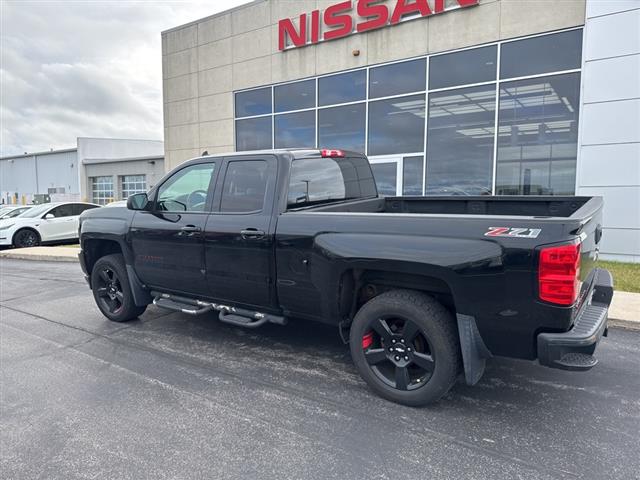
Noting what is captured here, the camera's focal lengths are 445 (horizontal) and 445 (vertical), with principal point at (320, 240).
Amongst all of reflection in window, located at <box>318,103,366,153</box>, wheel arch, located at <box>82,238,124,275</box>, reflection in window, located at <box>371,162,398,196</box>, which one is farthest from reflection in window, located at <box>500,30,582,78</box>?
wheel arch, located at <box>82,238,124,275</box>

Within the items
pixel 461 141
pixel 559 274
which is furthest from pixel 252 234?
pixel 461 141

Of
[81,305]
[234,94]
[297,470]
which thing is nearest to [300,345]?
[297,470]

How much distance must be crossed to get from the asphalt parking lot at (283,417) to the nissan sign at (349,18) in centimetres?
986

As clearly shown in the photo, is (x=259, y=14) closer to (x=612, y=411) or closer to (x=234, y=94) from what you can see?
(x=234, y=94)

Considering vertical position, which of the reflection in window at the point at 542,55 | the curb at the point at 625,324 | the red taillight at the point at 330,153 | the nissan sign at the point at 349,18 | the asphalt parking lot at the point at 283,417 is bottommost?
the asphalt parking lot at the point at 283,417

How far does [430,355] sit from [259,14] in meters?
14.8

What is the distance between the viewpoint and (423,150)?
12.2 meters

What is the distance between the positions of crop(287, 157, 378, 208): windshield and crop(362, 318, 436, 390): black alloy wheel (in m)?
1.39

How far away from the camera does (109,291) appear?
570cm

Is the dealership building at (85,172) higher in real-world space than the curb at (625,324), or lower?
higher

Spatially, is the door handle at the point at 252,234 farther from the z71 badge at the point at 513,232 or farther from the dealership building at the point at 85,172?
the dealership building at the point at 85,172

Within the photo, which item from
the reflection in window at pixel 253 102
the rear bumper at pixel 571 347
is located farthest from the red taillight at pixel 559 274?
the reflection in window at pixel 253 102

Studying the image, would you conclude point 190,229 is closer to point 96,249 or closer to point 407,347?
point 96,249

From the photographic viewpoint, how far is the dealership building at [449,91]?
9508 millimetres
